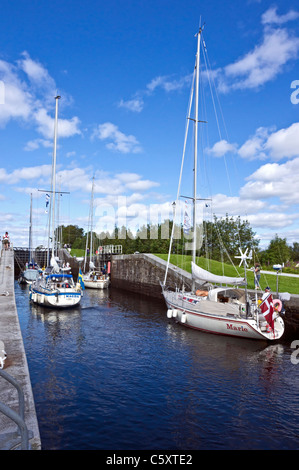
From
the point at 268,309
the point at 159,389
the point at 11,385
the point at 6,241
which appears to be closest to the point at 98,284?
the point at 6,241

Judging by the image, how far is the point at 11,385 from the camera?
9680 mm

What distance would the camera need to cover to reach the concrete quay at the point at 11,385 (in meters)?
6.90

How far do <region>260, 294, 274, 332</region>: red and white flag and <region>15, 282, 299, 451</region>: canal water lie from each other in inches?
64.2

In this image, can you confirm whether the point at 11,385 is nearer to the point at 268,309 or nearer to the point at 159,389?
the point at 159,389

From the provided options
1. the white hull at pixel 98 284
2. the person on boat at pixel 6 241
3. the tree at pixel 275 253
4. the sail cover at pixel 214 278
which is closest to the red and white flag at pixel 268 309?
the sail cover at pixel 214 278

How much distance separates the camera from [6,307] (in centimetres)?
2127

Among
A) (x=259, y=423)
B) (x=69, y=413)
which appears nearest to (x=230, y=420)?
(x=259, y=423)

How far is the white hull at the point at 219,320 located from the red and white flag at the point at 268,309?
1.66ft

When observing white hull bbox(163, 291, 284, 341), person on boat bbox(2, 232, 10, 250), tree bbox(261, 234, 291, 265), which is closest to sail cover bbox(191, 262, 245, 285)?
white hull bbox(163, 291, 284, 341)

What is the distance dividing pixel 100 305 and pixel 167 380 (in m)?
21.7

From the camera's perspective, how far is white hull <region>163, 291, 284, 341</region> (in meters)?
20.4

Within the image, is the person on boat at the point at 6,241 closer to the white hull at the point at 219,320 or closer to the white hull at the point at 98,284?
the white hull at the point at 98,284

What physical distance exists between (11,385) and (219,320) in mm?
15156

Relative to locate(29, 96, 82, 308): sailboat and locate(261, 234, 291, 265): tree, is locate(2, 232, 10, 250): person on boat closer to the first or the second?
locate(29, 96, 82, 308): sailboat
